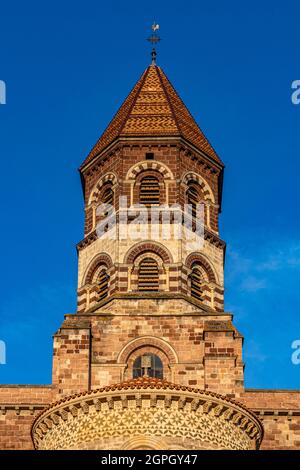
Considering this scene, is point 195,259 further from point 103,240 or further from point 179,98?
point 179,98

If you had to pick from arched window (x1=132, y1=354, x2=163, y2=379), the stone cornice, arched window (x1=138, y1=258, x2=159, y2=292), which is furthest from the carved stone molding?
the stone cornice

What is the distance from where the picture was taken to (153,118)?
151 ft

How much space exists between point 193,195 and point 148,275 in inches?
143

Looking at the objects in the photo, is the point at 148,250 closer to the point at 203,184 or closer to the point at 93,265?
the point at 93,265

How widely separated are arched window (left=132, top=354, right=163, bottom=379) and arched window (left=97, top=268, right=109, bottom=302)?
295 centimetres

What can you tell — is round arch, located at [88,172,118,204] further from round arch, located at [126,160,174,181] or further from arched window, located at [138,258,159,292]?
arched window, located at [138,258,159,292]

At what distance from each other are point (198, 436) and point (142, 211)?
971 cm

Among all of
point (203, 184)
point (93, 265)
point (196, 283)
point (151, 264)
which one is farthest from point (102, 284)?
point (203, 184)

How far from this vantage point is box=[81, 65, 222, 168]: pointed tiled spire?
148 feet

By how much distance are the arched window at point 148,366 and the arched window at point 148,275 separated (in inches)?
96.4

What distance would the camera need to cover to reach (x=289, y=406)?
135 feet

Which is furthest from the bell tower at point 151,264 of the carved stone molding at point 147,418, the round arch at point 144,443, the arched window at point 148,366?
the round arch at point 144,443
